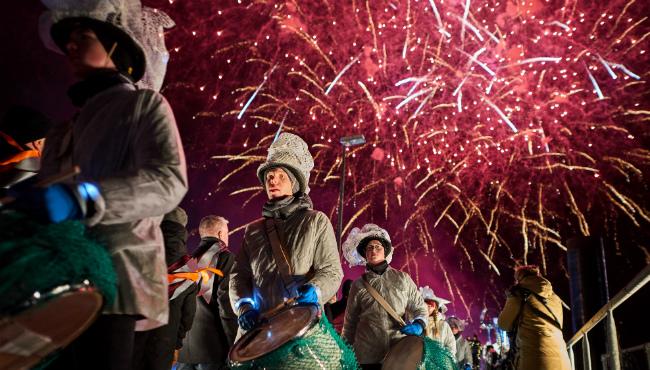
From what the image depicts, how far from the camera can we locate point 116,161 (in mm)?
2381

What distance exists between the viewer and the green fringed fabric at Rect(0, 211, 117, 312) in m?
1.68

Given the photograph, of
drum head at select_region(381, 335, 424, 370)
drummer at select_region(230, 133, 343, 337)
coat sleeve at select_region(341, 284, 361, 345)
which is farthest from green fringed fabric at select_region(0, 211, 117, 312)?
coat sleeve at select_region(341, 284, 361, 345)

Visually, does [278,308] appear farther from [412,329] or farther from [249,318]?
[412,329]

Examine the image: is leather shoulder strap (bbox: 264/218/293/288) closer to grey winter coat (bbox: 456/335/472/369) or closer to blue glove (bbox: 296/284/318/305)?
blue glove (bbox: 296/284/318/305)

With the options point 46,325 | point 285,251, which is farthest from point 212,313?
point 46,325

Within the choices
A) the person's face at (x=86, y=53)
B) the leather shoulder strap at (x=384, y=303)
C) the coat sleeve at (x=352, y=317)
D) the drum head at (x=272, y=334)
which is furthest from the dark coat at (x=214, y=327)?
the person's face at (x=86, y=53)

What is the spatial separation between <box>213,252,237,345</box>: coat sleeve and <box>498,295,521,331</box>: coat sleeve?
352 cm

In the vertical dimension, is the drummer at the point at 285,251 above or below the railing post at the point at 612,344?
above

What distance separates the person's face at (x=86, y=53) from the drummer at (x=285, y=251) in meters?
2.06

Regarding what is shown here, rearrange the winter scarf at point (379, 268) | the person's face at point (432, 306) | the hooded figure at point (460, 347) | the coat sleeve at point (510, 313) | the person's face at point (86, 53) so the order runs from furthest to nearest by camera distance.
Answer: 1. the hooded figure at point (460, 347)
2. the person's face at point (432, 306)
3. the coat sleeve at point (510, 313)
4. the winter scarf at point (379, 268)
5. the person's face at point (86, 53)

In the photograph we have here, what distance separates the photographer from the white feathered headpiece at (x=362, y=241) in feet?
24.9

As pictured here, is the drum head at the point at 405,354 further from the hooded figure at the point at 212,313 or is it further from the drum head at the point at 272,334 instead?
the drum head at the point at 272,334

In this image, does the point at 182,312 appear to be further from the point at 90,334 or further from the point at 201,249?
the point at 90,334

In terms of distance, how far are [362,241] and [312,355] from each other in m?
3.66
